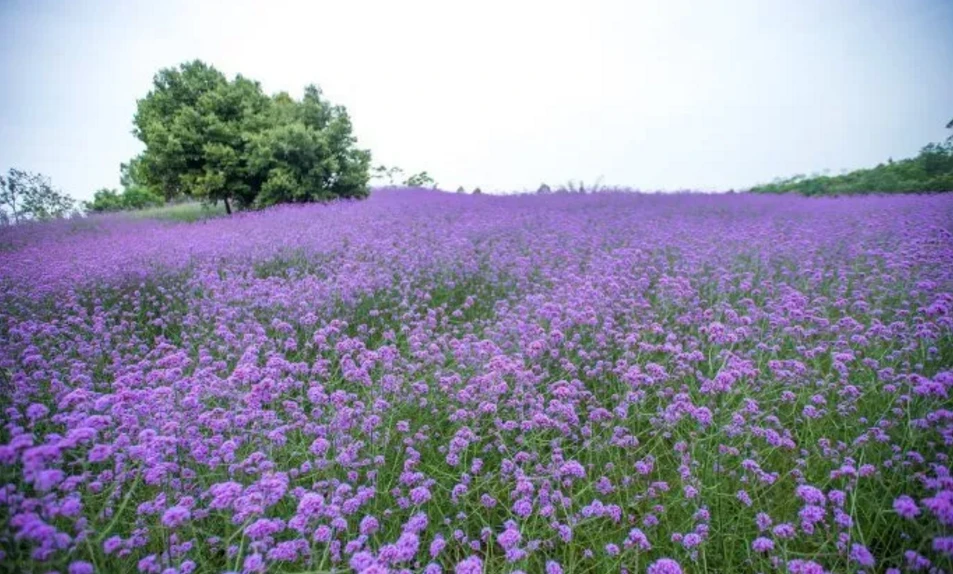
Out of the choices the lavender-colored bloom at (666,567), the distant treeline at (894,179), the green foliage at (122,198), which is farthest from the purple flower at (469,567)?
the green foliage at (122,198)

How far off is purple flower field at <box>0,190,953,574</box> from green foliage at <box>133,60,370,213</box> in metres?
9.74

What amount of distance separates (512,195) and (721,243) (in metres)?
9.75

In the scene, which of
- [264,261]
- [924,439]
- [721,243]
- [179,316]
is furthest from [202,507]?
[721,243]

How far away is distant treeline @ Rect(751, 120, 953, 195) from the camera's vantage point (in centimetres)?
1491

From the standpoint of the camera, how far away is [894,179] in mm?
16609

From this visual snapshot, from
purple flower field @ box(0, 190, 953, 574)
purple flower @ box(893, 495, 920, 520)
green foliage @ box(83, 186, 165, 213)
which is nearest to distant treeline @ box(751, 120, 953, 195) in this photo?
purple flower field @ box(0, 190, 953, 574)

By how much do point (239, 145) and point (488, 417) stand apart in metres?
17.6

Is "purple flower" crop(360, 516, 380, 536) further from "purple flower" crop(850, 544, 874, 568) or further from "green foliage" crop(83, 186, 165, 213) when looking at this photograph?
"green foliage" crop(83, 186, 165, 213)

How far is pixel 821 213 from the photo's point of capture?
38.1ft

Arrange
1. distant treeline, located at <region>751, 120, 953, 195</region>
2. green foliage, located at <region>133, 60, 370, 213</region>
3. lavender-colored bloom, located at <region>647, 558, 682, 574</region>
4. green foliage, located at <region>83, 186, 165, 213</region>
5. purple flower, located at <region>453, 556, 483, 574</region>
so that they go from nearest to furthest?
purple flower, located at <region>453, 556, 483, 574</region>, lavender-colored bloom, located at <region>647, 558, 682, 574</region>, distant treeline, located at <region>751, 120, 953, 195</region>, green foliage, located at <region>133, 60, 370, 213</region>, green foliage, located at <region>83, 186, 165, 213</region>

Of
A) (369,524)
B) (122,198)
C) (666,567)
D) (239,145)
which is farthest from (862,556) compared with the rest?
(122,198)

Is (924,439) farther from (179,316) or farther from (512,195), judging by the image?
(512,195)

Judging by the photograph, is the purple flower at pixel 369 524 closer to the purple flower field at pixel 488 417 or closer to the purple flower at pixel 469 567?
the purple flower field at pixel 488 417

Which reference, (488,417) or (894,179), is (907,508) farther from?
(894,179)
